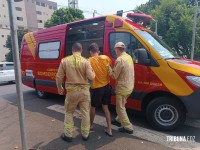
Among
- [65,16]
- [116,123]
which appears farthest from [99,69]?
[65,16]

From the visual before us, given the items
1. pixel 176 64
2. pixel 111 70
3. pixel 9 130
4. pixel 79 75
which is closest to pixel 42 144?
pixel 9 130

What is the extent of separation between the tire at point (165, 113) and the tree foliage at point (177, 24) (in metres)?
19.5

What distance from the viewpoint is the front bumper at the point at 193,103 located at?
3842mm

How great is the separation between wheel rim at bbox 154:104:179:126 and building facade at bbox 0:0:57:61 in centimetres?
4720

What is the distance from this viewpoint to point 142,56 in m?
4.23

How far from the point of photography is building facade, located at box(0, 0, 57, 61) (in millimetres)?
45625

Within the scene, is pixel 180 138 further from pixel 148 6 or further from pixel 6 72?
pixel 148 6

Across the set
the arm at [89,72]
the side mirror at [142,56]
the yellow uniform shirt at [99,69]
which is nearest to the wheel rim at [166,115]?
the side mirror at [142,56]

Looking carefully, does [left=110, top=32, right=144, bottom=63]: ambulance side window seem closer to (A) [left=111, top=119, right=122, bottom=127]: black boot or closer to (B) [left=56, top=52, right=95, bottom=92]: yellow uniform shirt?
(B) [left=56, top=52, right=95, bottom=92]: yellow uniform shirt

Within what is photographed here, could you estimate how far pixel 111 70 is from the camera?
4.06 meters

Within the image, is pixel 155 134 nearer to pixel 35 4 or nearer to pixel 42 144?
pixel 42 144

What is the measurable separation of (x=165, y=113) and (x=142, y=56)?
131 centimetres

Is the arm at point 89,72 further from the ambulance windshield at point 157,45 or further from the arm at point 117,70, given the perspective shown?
the ambulance windshield at point 157,45

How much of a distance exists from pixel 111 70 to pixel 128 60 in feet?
1.30
